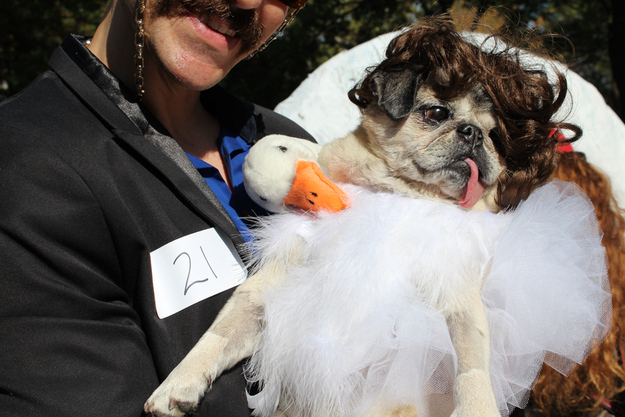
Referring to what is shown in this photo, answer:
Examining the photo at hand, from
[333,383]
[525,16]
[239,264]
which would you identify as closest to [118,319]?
→ [239,264]

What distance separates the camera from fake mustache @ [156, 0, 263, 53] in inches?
65.7

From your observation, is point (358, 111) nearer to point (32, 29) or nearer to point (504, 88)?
point (504, 88)

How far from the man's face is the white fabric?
1070mm

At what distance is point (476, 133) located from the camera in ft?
6.11

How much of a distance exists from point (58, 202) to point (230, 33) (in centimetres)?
96

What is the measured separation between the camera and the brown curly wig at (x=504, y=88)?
181 centimetres

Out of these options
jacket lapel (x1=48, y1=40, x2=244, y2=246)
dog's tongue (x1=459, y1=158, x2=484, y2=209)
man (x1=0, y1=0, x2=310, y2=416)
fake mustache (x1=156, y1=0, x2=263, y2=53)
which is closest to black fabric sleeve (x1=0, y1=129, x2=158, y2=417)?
man (x1=0, y1=0, x2=310, y2=416)

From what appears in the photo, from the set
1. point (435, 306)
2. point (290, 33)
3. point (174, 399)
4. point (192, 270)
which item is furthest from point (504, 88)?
point (290, 33)

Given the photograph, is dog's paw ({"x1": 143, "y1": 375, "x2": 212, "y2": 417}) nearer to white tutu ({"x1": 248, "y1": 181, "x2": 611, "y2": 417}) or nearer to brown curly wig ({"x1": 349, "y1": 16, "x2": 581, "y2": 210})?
white tutu ({"x1": 248, "y1": 181, "x2": 611, "y2": 417})

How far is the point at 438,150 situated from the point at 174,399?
1402 millimetres

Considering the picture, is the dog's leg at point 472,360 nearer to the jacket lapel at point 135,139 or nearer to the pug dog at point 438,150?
the pug dog at point 438,150

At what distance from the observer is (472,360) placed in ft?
5.08

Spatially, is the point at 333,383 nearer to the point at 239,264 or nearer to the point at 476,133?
the point at 239,264

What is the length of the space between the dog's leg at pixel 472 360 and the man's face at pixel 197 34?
1.39 meters
